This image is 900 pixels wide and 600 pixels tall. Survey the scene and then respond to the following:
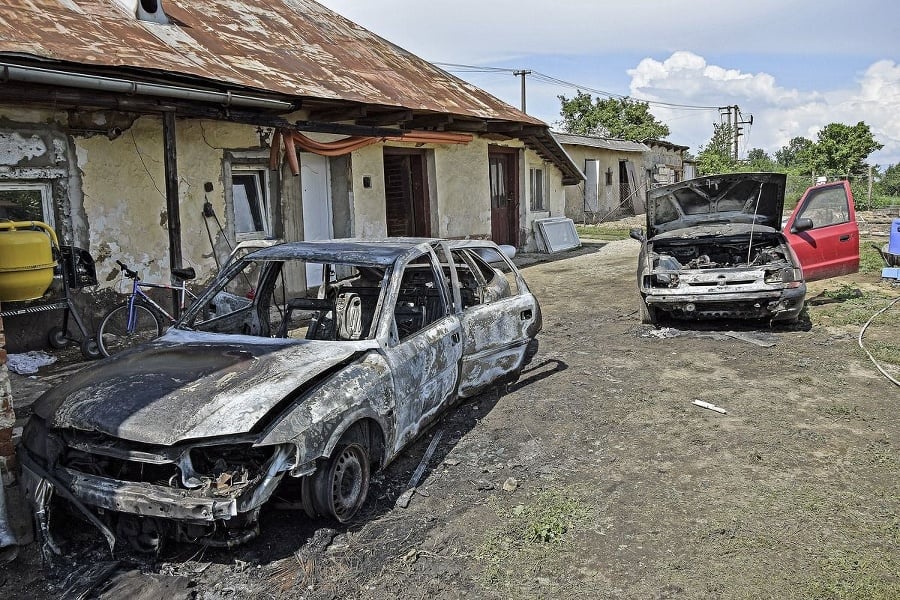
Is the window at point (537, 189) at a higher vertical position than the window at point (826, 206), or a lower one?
higher

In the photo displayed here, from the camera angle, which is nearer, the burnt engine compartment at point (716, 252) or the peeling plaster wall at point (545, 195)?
the burnt engine compartment at point (716, 252)

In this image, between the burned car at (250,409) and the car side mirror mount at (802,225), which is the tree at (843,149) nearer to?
the car side mirror mount at (802,225)

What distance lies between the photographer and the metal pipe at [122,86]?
243 inches

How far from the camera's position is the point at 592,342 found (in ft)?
24.8

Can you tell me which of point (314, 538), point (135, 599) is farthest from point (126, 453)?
point (314, 538)

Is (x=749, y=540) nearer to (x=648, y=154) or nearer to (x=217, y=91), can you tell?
(x=217, y=91)

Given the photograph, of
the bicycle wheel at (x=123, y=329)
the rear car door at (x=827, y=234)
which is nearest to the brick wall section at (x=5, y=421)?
the bicycle wheel at (x=123, y=329)

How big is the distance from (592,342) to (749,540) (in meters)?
4.21

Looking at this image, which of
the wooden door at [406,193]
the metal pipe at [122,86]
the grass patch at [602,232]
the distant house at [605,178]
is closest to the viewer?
the metal pipe at [122,86]

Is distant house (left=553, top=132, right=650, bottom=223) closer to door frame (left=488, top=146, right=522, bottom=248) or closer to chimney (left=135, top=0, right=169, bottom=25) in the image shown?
door frame (left=488, top=146, right=522, bottom=248)

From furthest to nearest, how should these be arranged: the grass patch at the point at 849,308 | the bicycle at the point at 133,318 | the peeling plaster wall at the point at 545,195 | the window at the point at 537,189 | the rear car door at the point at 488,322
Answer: the window at the point at 537,189
the peeling plaster wall at the point at 545,195
the grass patch at the point at 849,308
the bicycle at the point at 133,318
the rear car door at the point at 488,322

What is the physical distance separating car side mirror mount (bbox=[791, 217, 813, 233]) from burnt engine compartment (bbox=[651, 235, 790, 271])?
597 mm

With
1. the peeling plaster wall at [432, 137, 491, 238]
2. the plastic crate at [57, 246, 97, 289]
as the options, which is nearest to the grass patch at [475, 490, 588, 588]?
the plastic crate at [57, 246, 97, 289]

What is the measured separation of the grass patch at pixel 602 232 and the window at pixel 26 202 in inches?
586
